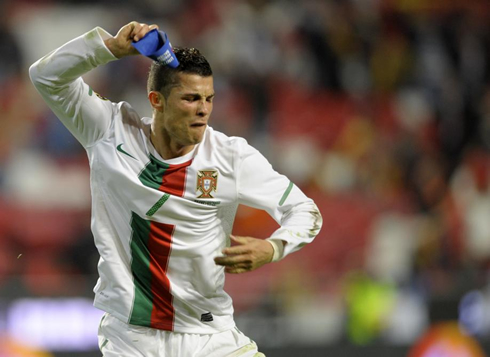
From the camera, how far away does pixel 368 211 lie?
370 inches

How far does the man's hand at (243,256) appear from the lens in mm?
3488

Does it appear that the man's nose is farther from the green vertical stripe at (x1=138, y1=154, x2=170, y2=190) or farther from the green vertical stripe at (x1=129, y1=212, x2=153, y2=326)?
the green vertical stripe at (x1=129, y1=212, x2=153, y2=326)

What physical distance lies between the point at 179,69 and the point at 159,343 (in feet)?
4.10

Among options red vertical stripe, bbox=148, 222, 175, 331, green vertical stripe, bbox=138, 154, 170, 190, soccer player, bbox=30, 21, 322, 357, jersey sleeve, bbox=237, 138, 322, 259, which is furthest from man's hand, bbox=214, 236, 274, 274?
green vertical stripe, bbox=138, 154, 170, 190

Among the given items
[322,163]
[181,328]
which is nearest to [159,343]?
[181,328]

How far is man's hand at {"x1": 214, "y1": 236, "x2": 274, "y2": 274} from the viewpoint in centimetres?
349

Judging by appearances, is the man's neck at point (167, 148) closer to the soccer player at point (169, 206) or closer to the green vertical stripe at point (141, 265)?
the soccer player at point (169, 206)

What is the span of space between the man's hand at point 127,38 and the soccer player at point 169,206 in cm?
26

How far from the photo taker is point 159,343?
3.87m

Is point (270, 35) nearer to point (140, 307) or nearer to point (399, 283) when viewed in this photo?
point (399, 283)

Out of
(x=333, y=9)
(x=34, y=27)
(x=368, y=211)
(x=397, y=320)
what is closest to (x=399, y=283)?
(x=397, y=320)

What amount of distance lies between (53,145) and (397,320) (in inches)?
168

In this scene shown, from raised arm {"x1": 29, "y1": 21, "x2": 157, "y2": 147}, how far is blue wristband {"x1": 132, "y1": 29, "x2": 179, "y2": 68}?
3cm

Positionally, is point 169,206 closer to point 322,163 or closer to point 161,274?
point 161,274
